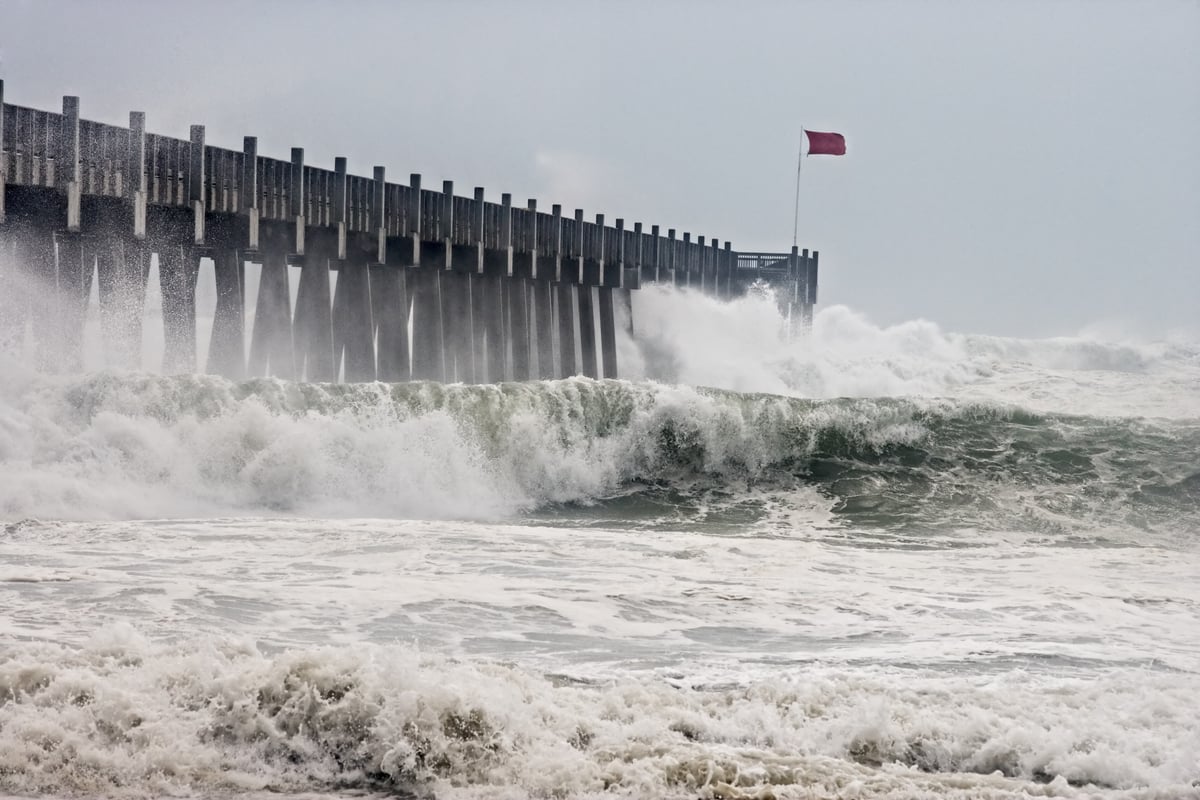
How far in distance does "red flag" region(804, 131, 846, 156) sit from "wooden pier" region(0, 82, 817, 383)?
1163 cm

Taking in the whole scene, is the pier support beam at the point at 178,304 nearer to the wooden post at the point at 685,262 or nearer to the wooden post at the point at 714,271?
the wooden post at the point at 685,262

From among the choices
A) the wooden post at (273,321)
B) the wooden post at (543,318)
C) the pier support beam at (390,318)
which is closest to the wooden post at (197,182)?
the wooden post at (273,321)

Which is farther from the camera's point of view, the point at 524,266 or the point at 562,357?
the point at 562,357

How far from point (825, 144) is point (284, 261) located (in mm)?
26756

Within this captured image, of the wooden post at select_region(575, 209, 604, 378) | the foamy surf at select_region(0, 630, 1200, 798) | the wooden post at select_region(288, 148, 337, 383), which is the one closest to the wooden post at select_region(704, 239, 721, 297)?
the wooden post at select_region(575, 209, 604, 378)

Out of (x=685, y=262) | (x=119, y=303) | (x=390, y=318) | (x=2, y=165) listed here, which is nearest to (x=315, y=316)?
(x=390, y=318)

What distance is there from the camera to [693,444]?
2211 centimetres

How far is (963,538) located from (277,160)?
1130 cm

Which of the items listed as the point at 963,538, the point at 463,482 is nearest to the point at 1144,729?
the point at 963,538

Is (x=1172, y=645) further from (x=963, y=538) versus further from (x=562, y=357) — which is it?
(x=562, y=357)

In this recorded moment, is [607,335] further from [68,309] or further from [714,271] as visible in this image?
[68,309]

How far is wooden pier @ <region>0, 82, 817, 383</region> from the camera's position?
690 inches

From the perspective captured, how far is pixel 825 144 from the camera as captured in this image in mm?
45406

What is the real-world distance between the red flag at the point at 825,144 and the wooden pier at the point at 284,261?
11.6 m
